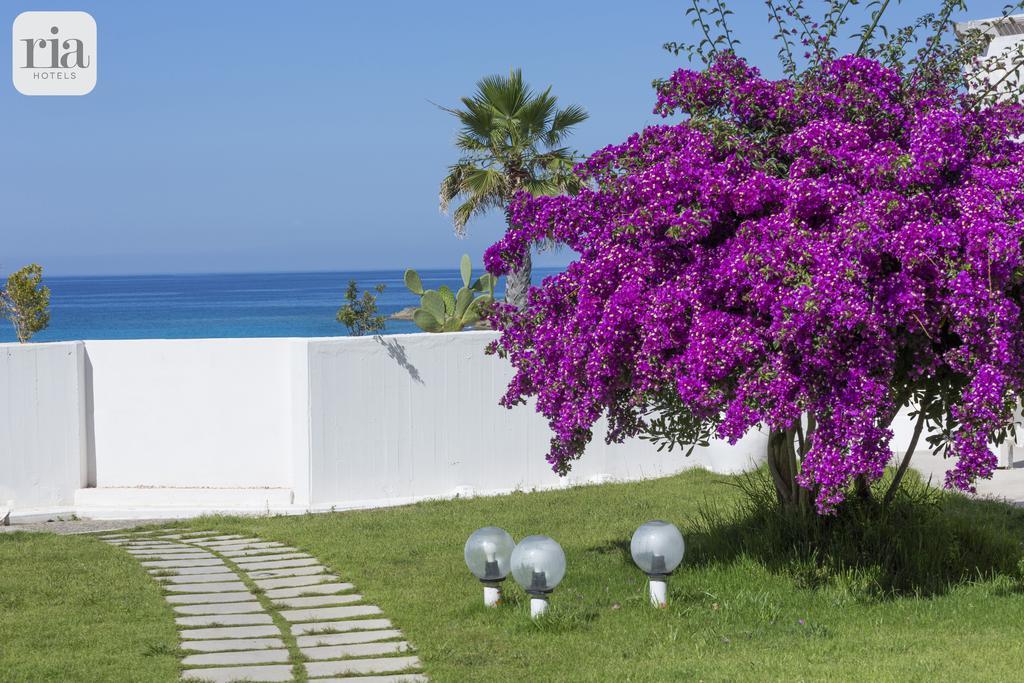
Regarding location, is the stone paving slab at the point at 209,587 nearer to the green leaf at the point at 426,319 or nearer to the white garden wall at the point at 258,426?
the white garden wall at the point at 258,426

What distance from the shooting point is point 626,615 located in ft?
22.9

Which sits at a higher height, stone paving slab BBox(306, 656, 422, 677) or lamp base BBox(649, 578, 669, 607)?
lamp base BBox(649, 578, 669, 607)

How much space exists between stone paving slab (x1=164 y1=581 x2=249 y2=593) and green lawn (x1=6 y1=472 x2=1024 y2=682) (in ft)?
0.54

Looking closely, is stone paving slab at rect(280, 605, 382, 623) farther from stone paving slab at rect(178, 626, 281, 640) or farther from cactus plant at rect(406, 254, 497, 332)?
cactus plant at rect(406, 254, 497, 332)

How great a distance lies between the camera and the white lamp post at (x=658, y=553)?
6992mm

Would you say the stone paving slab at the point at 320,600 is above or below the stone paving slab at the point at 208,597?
below

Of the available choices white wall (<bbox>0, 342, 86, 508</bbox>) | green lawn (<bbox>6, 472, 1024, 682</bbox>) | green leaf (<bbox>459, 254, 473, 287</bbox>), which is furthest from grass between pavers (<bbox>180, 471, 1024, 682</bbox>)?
green leaf (<bbox>459, 254, 473, 287</bbox>)

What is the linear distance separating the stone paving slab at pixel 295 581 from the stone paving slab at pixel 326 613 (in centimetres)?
77

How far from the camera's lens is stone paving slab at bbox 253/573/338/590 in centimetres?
832

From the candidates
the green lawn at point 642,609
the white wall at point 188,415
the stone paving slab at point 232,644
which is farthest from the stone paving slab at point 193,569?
the white wall at point 188,415

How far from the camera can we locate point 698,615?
6.91m

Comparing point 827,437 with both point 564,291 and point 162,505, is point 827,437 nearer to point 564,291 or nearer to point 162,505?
point 564,291

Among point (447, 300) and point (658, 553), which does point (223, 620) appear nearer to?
point (658, 553)

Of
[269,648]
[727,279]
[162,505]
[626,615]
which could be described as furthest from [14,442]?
[727,279]
